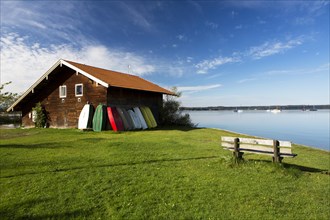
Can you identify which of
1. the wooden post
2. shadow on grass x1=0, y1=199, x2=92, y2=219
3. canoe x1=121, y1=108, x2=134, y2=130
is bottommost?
shadow on grass x1=0, y1=199, x2=92, y2=219

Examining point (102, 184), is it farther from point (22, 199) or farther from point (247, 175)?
point (247, 175)

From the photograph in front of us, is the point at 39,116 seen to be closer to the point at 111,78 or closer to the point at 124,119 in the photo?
the point at 111,78

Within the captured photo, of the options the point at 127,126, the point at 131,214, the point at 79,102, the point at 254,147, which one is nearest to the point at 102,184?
the point at 131,214

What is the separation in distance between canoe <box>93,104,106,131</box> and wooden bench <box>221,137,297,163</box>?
1224 centimetres

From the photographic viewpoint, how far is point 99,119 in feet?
61.6

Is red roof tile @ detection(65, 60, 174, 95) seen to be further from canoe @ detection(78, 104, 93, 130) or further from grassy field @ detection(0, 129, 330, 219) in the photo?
grassy field @ detection(0, 129, 330, 219)

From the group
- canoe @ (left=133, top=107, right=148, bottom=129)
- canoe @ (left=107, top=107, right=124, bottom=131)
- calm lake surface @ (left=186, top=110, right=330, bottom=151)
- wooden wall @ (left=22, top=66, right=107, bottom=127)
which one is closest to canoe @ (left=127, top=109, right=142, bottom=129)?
canoe @ (left=133, top=107, right=148, bottom=129)

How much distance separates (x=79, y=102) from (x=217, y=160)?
52.4 feet

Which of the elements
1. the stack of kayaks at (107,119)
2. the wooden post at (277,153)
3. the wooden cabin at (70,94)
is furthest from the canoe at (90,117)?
the wooden post at (277,153)

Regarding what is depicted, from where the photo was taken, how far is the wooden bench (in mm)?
8164

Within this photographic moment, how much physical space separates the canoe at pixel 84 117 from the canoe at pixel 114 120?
190 centimetres

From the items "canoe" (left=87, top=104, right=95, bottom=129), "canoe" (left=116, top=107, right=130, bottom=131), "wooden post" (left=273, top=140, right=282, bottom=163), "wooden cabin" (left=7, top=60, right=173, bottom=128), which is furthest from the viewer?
"wooden cabin" (left=7, top=60, right=173, bottom=128)

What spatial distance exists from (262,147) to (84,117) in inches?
604

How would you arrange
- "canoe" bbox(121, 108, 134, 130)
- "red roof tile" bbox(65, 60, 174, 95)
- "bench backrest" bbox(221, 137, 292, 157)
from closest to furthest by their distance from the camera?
"bench backrest" bbox(221, 137, 292, 157) → "canoe" bbox(121, 108, 134, 130) → "red roof tile" bbox(65, 60, 174, 95)
